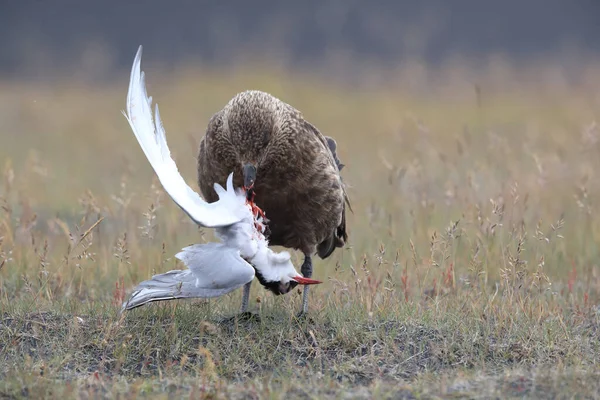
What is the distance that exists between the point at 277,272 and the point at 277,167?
0.75m

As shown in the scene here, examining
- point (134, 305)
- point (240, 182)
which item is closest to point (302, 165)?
point (240, 182)

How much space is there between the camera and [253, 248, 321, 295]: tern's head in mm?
4883

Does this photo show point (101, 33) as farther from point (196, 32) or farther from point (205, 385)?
point (205, 385)

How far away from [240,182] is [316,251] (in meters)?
1.09

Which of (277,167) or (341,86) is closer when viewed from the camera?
(277,167)

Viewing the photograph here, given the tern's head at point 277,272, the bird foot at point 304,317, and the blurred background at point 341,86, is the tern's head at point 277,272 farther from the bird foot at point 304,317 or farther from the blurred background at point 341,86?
the blurred background at point 341,86

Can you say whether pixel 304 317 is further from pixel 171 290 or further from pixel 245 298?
pixel 171 290

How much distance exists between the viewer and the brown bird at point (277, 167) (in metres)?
5.33

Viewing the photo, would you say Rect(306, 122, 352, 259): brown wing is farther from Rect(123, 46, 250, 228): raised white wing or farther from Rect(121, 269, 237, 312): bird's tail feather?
Rect(121, 269, 237, 312): bird's tail feather

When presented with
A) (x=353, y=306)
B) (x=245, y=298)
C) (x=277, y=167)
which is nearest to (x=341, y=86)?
(x=245, y=298)

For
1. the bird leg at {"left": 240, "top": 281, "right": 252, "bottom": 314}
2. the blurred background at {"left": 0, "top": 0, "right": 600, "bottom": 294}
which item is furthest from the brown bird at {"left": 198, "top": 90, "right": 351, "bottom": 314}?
the blurred background at {"left": 0, "top": 0, "right": 600, "bottom": 294}

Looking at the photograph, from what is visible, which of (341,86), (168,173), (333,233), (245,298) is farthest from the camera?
(341,86)

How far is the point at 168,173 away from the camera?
485 centimetres

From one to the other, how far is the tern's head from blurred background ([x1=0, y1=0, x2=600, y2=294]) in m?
2.43
